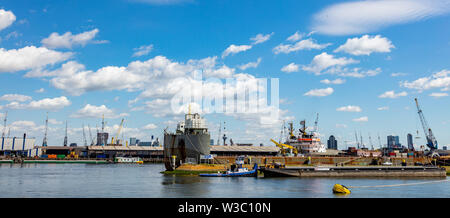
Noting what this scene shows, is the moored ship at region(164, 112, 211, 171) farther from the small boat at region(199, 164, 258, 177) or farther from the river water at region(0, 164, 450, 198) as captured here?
the river water at region(0, 164, 450, 198)

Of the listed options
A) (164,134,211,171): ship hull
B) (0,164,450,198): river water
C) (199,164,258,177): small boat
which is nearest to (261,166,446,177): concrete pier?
(199,164,258,177): small boat

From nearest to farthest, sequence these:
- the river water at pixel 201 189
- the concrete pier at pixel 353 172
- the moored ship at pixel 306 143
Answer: the river water at pixel 201 189 < the concrete pier at pixel 353 172 < the moored ship at pixel 306 143

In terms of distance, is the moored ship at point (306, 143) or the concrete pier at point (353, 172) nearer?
the concrete pier at point (353, 172)

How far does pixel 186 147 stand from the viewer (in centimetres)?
9494

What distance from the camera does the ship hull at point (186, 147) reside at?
93750 millimetres

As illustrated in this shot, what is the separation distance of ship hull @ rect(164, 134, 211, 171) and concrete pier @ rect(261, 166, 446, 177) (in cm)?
2353

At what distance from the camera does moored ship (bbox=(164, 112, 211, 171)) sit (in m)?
93.4

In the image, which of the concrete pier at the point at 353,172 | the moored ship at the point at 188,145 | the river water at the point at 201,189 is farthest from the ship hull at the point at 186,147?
the river water at the point at 201,189

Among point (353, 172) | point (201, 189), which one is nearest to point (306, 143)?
point (353, 172)

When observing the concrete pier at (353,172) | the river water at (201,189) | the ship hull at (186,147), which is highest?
the ship hull at (186,147)

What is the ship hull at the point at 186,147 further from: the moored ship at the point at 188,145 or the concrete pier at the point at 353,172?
the concrete pier at the point at 353,172

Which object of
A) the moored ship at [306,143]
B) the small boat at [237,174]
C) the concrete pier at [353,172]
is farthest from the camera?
the moored ship at [306,143]

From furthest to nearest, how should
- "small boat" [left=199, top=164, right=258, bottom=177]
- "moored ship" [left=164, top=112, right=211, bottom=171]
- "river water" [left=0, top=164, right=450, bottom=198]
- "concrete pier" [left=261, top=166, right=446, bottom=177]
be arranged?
"moored ship" [left=164, top=112, right=211, bottom=171]
"small boat" [left=199, top=164, right=258, bottom=177]
"concrete pier" [left=261, top=166, right=446, bottom=177]
"river water" [left=0, top=164, right=450, bottom=198]
